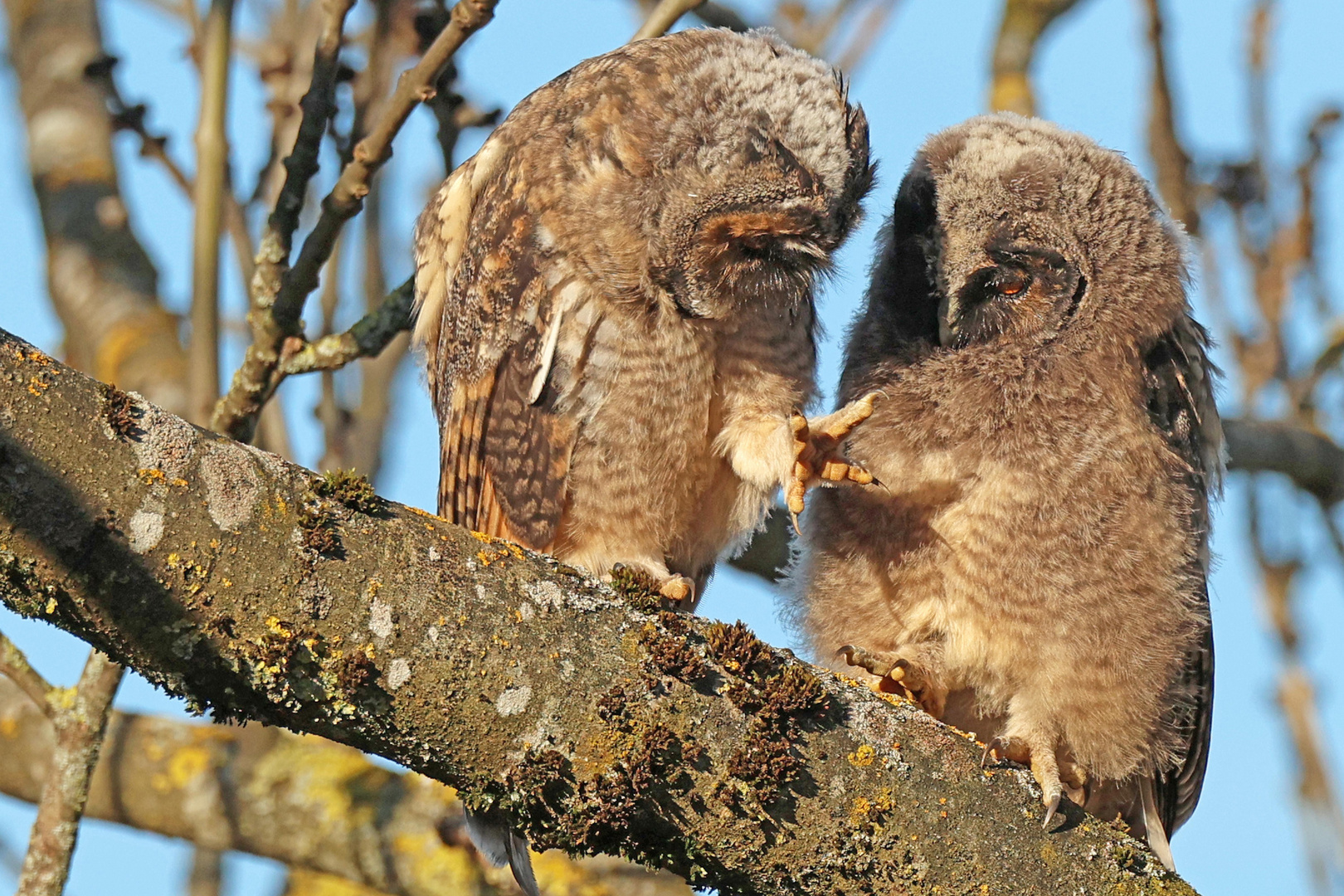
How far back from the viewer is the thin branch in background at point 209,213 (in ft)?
12.3

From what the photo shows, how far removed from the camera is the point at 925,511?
11.8ft

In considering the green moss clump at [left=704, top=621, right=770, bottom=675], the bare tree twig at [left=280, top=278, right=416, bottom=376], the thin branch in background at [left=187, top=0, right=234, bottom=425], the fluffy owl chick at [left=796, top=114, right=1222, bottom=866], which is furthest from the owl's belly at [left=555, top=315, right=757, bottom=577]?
the thin branch in background at [left=187, top=0, right=234, bottom=425]

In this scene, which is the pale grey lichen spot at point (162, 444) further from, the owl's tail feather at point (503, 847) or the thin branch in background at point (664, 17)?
the thin branch in background at point (664, 17)

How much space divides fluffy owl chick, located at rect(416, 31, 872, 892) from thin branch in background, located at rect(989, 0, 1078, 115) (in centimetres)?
170

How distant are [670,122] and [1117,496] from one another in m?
1.49

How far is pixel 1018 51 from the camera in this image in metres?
5.30

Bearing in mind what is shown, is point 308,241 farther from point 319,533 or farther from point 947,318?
point 947,318

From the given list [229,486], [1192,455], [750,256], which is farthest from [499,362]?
[1192,455]

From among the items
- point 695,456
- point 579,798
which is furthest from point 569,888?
point 579,798

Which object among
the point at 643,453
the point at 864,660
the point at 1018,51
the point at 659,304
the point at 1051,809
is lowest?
the point at 1051,809

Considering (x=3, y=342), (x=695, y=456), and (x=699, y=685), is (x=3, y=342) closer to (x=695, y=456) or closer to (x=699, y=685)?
(x=699, y=685)

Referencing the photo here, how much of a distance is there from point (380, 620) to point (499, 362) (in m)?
1.45

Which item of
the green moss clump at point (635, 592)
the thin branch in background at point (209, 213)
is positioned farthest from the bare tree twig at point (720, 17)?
the green moss clump at point (635, 592)

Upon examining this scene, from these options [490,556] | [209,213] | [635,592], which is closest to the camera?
[490,556]
